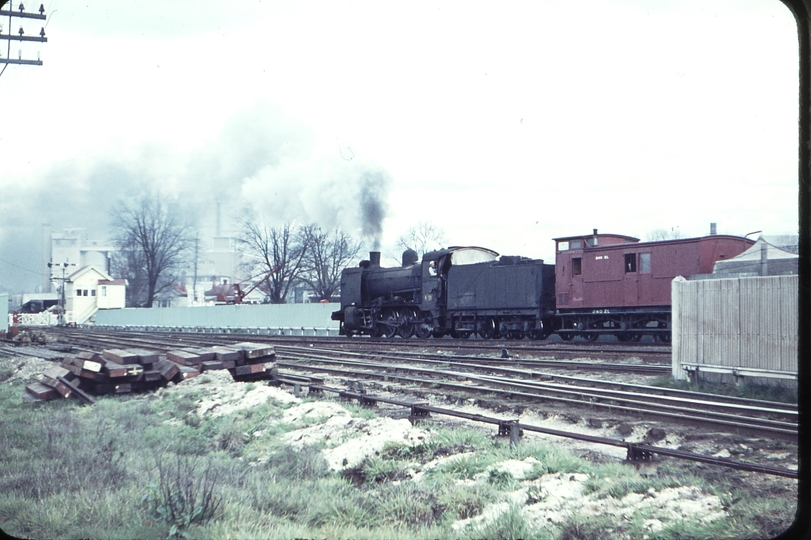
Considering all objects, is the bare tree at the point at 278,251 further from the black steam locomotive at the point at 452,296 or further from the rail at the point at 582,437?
the rail at the point at 582,437

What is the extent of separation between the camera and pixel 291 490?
5734mm

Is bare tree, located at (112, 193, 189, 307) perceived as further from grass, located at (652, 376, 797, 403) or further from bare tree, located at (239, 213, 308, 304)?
grass, located at (652, 376, 797, 403)

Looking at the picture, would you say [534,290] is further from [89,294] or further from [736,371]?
[89,294]

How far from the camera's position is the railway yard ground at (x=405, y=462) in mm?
4711

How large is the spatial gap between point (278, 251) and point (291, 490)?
171 feet

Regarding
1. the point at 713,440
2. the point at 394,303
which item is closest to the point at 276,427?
the point at 713,440

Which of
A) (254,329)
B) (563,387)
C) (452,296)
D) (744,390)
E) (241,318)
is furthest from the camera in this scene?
(241,318)

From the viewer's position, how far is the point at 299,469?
6.69 m

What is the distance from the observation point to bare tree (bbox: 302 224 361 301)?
52.4 meters

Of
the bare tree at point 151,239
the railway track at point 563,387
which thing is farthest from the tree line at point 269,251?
the railway track at point 563,387

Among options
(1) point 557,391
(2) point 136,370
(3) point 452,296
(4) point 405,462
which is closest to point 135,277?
(3) point 452,296

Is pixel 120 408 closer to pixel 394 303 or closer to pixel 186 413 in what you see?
pixel 186 413

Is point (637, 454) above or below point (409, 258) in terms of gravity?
below

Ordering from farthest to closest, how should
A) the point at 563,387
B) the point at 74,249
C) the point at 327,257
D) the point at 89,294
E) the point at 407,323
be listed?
the point at 74,249
the point at 89,294
the point at 327,257
the point at 407,323
the point at 563,387
